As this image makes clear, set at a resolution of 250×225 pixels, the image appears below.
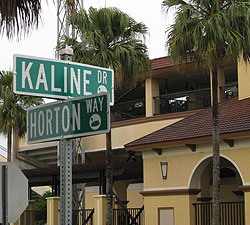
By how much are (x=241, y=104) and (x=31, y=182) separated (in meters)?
11.6

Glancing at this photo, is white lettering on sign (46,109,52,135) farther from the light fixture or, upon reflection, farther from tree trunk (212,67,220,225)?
the light fixture

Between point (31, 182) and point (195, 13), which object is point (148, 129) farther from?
point (195, 13)

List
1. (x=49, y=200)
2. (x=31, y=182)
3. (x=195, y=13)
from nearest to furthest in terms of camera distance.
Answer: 1. (x=195, y=13)
2. (x=49, y=200)
3. (x=31, y=182)

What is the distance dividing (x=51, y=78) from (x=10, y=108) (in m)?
24.9

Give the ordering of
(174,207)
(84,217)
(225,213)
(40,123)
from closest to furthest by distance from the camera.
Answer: (40,123), (225,213), (174,207), (84,217)

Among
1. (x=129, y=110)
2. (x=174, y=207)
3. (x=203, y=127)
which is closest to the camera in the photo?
(x=203, y=127)

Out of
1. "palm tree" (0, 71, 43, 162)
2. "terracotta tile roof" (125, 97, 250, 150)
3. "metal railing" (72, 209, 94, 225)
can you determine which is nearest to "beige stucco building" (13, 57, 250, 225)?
"terracotta tile roof" (125, 97, 250, 150)

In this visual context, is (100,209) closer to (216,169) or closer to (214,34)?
(216,169)

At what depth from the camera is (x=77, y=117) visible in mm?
6348

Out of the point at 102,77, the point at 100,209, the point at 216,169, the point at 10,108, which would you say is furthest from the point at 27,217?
the point at 102,77

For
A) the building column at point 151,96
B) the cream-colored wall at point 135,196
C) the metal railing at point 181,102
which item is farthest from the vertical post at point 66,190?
the cream-colored wall at point 135,196

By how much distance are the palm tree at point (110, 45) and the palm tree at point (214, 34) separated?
326 centimetres

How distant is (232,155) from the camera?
19.8 meters

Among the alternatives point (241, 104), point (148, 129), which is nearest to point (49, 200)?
point (148, 129)
